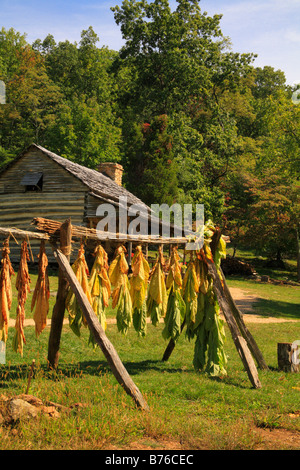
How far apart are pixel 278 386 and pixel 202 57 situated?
37.1m

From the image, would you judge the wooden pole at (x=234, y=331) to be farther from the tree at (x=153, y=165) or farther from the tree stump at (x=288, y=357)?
the tree at (x=153, y=165)

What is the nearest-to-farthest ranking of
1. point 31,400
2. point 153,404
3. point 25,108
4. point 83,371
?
point 31,400
point 153,404
point 83,371
point 25,108

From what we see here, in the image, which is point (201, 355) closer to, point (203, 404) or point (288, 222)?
point (203, 404)

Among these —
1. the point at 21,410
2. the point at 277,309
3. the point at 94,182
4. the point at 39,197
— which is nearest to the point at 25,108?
the point at 39,197

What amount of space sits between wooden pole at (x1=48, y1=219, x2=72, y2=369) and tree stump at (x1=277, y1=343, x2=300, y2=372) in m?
4.37

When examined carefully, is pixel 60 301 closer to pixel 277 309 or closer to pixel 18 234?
pixel 18 234

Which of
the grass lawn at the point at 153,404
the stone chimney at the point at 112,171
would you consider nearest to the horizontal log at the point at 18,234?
the grass lawn at the point at 153,404

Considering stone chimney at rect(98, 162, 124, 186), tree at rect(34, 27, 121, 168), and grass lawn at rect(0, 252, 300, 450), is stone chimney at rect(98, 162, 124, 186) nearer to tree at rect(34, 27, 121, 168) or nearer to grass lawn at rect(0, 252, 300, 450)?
Answer: tree at rect(34, 27, 121, 168)

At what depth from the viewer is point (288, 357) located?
352 inches

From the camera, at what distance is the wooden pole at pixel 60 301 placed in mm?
6410

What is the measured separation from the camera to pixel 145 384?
24.0 feet

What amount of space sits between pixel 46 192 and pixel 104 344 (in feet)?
63.8

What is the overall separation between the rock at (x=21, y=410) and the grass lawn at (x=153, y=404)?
0.09 m

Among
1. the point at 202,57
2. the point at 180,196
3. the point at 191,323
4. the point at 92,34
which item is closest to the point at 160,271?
the point at 191,323
